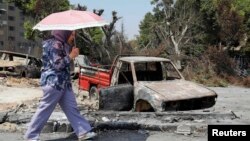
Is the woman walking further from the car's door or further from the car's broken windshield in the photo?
the car's broken windshield

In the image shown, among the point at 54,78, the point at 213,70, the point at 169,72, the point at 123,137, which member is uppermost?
the point at 54,78

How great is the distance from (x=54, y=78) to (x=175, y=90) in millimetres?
3817

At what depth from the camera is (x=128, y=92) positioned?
9234 millimetres

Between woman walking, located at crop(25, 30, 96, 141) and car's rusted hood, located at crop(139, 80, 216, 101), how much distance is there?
289 centimetres

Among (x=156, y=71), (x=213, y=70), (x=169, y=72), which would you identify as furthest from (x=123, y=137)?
(x=213, y=70)

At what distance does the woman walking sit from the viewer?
6070 millimetres

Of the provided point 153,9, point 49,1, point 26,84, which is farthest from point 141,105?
point 153,9

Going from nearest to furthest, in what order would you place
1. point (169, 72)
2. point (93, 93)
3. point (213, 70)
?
point (169, 72), point (93, 93), point (213, 70)

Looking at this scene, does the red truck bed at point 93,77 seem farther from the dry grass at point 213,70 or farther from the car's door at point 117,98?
the dry grass at point 213,70

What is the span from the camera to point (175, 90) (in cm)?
925

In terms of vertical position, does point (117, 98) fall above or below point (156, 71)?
below

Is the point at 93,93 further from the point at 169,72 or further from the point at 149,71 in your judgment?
the point at 169,72

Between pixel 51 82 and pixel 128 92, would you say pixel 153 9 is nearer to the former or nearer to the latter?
pixel 128 92

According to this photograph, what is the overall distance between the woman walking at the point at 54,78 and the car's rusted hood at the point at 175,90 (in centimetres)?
289
